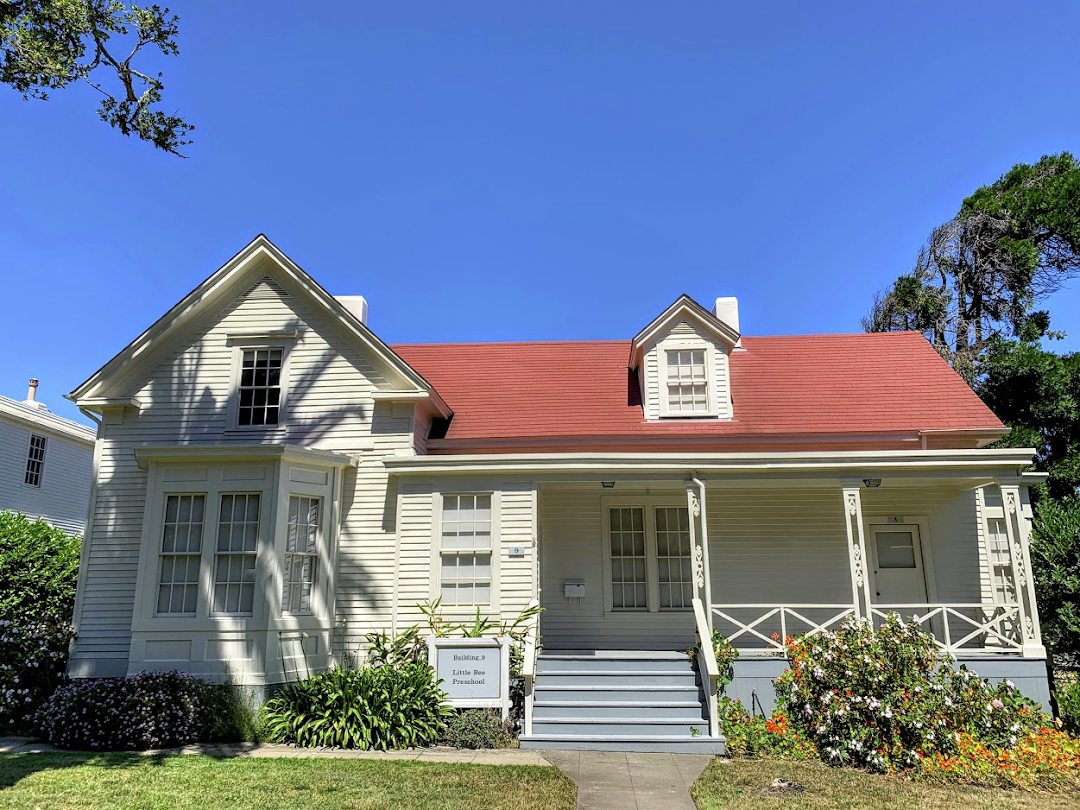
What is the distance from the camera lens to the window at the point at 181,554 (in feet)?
38.6

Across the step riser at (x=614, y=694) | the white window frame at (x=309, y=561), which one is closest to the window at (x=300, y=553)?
the white window frame at (x=309, y=561)

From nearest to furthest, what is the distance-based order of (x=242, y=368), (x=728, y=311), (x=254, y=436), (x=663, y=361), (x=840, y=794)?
1. (x=840, y=794)
2. (x=254, y=436)
3. (x=242, y=368)
4. (x=663, y=361)
5. (x=728, y=311)

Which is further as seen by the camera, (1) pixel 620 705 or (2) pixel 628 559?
(2) pixel 628 559

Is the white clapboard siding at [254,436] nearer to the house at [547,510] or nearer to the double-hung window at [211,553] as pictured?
the house at [547,510]

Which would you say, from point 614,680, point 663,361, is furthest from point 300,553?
point 663,361

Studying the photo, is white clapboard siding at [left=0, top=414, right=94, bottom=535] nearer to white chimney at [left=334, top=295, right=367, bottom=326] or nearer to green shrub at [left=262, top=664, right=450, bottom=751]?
white chimney at [left=334, top=295, right=367, bottom=326]

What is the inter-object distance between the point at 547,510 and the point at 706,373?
4.40m

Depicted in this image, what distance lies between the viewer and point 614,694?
10883mm

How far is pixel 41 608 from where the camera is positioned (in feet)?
46.5

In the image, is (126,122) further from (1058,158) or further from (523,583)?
(1058,158)

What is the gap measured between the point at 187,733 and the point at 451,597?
4186 millimetres

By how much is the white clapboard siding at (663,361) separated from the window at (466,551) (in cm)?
446

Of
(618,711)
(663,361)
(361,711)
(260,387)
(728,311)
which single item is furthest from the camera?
(728,311)

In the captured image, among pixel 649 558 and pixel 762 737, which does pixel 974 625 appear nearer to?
pixel 762 737
